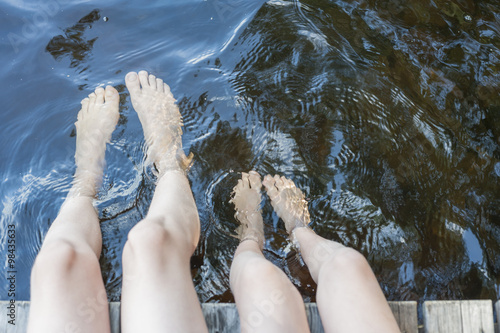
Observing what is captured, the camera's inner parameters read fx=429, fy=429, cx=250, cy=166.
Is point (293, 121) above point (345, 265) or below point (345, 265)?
above

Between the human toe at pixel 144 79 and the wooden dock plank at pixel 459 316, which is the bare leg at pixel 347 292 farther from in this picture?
the human toe at pixel 144 79

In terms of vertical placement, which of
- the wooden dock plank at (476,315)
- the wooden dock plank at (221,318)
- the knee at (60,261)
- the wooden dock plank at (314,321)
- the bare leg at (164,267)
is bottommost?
the wooden dock plank at (476,315)

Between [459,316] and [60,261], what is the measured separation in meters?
1.64

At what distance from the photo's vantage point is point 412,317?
1.86m

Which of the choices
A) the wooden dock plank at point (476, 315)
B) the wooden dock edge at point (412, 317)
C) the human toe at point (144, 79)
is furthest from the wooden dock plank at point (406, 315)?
the human toe at point (144, 79)

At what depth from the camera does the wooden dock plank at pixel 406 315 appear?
184cm

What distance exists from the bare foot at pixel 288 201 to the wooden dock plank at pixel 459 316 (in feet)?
2.44

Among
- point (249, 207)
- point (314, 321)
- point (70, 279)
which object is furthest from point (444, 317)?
point (70, 279)

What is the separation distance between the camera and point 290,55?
2.90 m

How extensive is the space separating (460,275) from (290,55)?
1.69 m

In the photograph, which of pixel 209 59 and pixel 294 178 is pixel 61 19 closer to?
pixel 209 59

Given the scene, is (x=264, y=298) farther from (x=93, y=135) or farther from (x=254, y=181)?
(x=93, y=135)

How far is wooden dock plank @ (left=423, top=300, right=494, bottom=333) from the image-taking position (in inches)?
72.4

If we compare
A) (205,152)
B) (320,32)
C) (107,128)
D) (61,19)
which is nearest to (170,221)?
(205,152)
